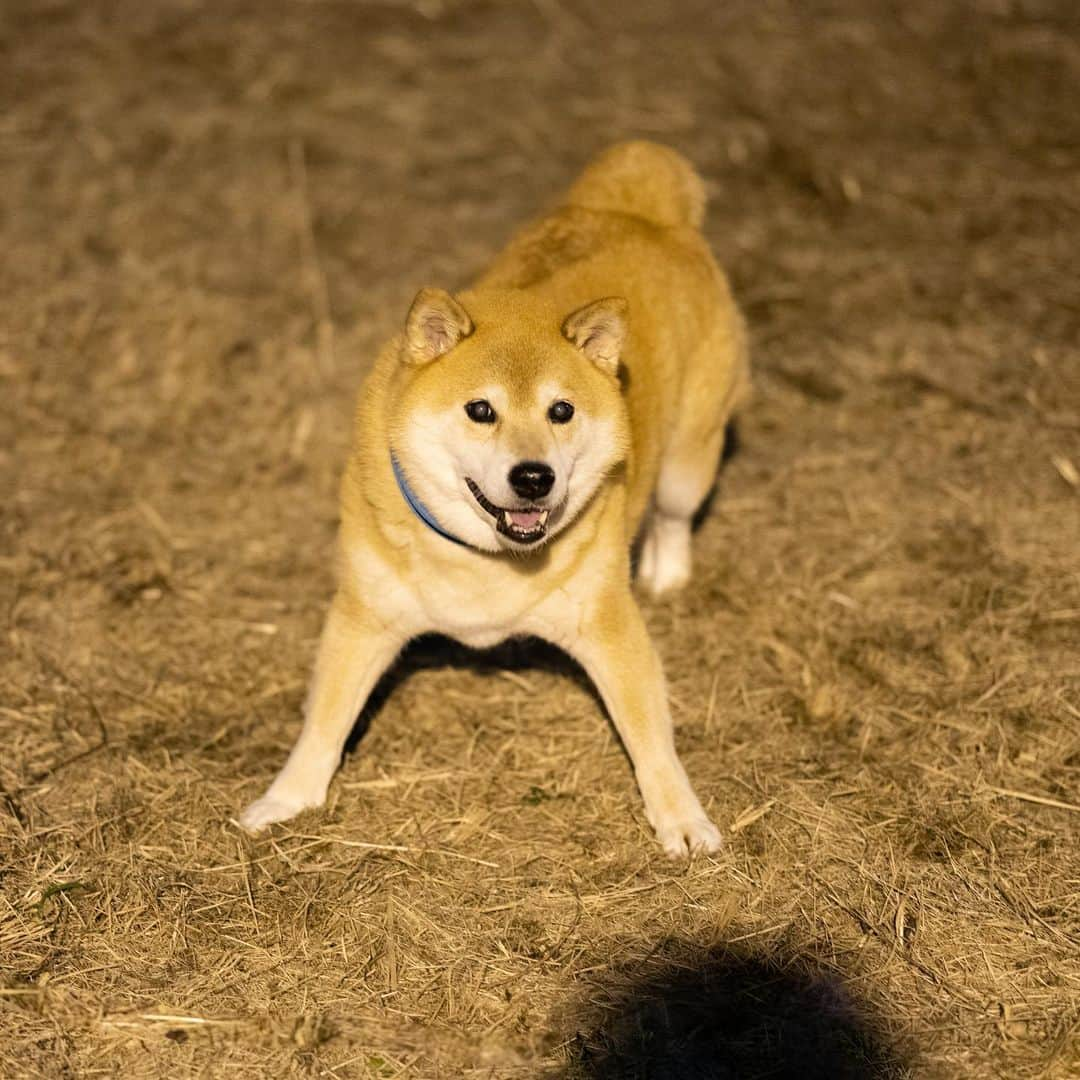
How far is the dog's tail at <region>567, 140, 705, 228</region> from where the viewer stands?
559cm

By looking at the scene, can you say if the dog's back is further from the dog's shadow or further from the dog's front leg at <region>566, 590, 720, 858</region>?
the dog's shadow

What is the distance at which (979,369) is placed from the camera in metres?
7.34

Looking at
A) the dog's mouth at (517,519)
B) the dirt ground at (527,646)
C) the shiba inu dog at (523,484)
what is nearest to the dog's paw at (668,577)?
the dirt ground at (527,646)

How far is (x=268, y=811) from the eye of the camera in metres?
4.68

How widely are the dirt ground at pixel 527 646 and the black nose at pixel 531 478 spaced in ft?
4.27

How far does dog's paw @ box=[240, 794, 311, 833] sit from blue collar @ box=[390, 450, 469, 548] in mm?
1105

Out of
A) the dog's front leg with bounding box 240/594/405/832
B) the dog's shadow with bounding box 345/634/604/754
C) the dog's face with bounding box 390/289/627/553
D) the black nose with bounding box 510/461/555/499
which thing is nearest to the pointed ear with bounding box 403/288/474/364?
the dog's face with bounding box 390/289/627/553

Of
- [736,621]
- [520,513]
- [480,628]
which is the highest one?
[520,513]

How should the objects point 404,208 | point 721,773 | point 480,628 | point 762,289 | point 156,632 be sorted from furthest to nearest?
point 404,208 → point 762,289 → point 156,632 → point 721,773 → point 480,628

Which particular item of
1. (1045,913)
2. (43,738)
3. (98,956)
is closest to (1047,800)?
(1045,913)

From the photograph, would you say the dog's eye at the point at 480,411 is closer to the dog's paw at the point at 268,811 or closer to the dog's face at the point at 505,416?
the dog's face at the point at 505,416

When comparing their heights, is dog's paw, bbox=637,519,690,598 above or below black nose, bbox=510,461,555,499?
below

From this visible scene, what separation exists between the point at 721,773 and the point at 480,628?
1.10 m

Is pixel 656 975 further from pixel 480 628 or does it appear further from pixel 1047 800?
pixel 1047 800
